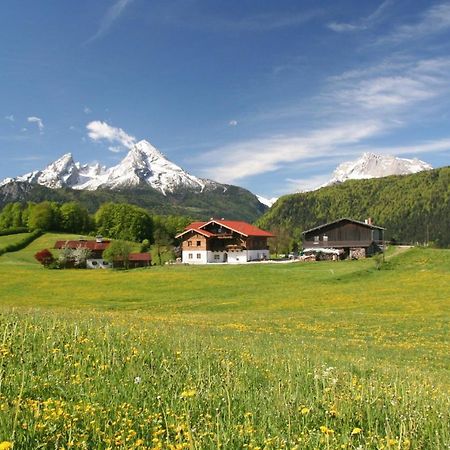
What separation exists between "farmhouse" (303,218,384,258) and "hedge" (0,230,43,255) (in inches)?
3554

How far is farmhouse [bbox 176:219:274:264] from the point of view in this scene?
120 meters

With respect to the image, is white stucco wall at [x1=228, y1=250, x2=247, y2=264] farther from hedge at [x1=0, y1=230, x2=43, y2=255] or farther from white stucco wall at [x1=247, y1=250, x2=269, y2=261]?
hedge at [x1=0, y1=230, x2=43, y2=255]

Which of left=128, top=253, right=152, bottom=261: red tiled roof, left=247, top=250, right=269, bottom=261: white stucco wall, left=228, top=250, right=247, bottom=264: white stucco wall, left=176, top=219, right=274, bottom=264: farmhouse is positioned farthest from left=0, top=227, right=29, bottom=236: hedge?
left=247, top=250, right=269, bottom=261: white stucco wall

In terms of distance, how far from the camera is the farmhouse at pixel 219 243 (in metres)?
120

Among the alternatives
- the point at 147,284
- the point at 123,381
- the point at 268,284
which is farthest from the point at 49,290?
the point at 123,381

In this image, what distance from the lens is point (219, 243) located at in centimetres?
12294

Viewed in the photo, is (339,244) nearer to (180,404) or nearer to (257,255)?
(257,255)

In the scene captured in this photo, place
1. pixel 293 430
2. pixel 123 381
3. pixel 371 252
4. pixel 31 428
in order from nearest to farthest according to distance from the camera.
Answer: pixel 31 428 → pixel 293 430 → pixel 123 381 → pixel 371 252

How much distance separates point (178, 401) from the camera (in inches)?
274

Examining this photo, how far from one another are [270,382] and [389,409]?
8.05ft

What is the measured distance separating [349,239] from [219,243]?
34.1m

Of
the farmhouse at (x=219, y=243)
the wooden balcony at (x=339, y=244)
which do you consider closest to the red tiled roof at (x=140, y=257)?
the farmhouse at (x=219, y=243)

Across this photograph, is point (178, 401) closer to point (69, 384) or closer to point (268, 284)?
point (69, 384)

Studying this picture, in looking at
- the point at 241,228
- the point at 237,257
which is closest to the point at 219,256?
the point at 237,257
